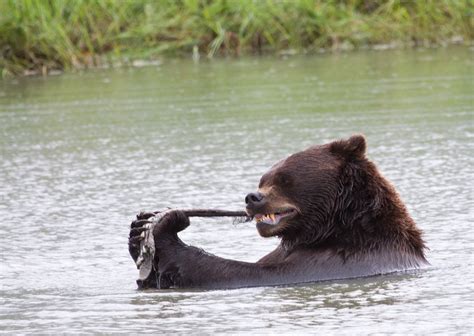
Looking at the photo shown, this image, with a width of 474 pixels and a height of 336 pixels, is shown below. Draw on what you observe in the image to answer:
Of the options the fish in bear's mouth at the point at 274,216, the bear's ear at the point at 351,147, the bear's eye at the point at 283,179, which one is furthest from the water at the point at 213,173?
the bear's ear at the point at 351,147

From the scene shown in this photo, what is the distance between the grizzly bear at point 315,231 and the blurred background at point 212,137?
0.12 m

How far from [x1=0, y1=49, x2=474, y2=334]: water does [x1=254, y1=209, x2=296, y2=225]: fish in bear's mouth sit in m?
0.35

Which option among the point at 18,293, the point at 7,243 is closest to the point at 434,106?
the point at 7,243

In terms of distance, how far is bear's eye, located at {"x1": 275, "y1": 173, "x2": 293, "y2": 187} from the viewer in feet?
22.1

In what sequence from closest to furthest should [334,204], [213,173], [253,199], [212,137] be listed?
[253,199] → [334,204] → [213,173] → [212,137]

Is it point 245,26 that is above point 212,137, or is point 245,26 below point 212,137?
above

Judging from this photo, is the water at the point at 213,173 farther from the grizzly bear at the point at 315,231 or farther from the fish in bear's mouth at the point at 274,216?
the fish in bear's mouth at the point at 274,216

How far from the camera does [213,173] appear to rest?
10.3 metres

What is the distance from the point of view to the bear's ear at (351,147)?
21.9 feet


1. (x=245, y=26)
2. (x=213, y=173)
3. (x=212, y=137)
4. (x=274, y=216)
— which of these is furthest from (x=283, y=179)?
(x=245, y=26)

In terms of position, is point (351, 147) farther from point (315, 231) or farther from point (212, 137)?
point (212, 137)

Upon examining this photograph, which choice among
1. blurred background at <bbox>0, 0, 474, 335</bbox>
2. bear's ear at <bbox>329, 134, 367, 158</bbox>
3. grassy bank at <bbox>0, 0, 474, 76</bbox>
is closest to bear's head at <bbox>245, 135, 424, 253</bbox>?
bear's ear at <bbox>329, 134, 367, 158</bbox>

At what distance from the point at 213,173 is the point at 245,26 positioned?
402 inches

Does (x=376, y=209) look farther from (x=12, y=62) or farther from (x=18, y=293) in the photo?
(x=12, y=62)
